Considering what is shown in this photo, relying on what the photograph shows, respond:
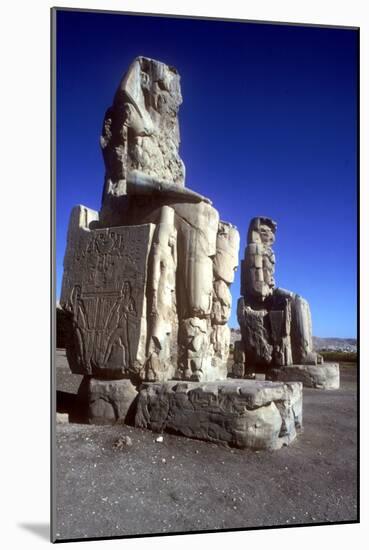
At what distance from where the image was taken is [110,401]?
5055mm

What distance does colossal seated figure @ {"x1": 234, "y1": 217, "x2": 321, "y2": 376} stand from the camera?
33.2ft

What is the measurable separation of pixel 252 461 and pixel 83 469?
1363 millimetres

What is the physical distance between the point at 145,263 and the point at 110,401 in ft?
4.41

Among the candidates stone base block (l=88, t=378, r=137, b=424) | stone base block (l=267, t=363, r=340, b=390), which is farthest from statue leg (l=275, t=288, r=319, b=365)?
stone base block (l=88, t=378, r=137, b=424)

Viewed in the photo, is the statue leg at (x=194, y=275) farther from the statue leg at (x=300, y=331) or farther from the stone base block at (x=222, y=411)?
the statue leg at (x=300, y=331)

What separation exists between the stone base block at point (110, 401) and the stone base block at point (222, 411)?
0.40 feet

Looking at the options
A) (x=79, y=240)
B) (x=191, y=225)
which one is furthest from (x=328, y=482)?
(x=79, y=240)

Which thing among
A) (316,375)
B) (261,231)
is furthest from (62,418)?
(261,231)

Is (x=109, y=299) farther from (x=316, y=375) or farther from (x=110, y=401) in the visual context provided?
(x=316, y=375)

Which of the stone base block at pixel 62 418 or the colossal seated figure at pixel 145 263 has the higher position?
the colossal seated figure at pixel 145 263

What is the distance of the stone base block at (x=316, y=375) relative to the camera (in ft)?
31.2

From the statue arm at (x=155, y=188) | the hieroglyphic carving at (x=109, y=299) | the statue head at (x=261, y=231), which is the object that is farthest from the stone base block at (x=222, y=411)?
the statue head at (x=261, y=231)

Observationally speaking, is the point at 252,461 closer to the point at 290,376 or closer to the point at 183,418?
the point at 183,418

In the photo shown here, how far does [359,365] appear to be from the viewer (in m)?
4.49
